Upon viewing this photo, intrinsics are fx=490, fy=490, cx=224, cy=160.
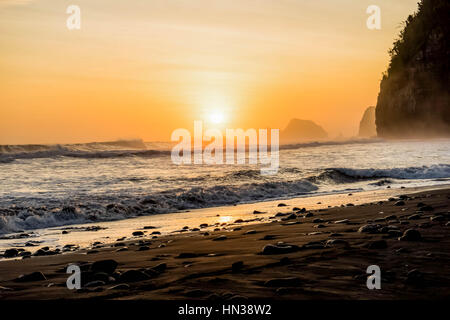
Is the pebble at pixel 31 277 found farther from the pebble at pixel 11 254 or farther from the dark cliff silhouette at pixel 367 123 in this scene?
the dark cliff silhouette at pixel 367 123

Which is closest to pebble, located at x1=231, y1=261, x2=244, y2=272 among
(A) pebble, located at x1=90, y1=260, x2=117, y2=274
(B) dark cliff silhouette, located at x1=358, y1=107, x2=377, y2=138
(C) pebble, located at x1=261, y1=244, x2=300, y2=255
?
(C) pebble, located at x1=261, y1=244, x2=300, y2=255

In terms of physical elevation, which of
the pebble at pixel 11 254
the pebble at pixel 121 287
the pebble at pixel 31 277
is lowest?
the pebble at pixel 11 254

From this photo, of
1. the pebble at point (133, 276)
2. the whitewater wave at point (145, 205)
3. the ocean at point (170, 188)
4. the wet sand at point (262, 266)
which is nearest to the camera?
the wet sand at point (262, 266)

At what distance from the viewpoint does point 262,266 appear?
15.6ft

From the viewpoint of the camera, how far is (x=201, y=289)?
12.8 ft

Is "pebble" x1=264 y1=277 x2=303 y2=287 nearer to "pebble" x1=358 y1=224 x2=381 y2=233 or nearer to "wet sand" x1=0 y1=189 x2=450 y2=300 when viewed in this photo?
"wet sand" x1=0 y1=189 x2=450 y2=300

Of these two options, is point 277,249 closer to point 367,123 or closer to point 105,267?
point 105,267

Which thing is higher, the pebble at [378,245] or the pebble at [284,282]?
the pebble at [284,282]

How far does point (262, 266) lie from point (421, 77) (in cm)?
5656

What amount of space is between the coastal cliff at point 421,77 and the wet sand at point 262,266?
167 feet

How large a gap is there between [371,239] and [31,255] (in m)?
4.79

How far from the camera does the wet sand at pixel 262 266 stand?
3.75 metres

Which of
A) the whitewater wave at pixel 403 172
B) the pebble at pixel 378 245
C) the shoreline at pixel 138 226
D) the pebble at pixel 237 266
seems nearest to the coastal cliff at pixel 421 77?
the whitewater wave at pixel 403 172

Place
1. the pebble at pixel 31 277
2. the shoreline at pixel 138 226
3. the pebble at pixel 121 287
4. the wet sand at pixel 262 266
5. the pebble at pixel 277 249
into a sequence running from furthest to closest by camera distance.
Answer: the shoreline at pixel 138 226, the pebble at pixel 277 249, the pebble at pixel 31 277, the pebble at pixel 121 287, the wet sand at pixel 262 266
